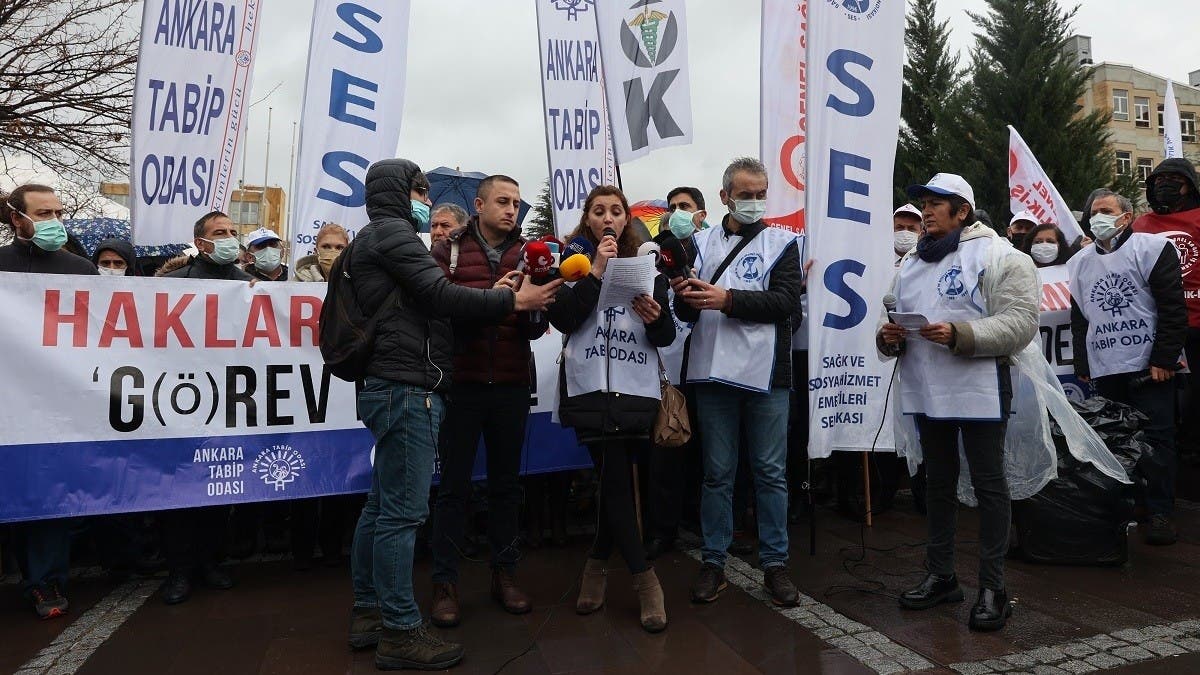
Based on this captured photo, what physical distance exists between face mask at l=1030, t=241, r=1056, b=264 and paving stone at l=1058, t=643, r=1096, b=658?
451 centimetres

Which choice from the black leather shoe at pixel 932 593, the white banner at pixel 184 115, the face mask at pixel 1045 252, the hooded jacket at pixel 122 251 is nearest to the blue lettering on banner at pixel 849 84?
the black leather shoe at pixel 932 593

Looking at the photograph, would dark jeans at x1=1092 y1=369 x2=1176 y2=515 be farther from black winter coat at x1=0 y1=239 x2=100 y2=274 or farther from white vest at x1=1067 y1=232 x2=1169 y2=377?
black winter coat at x1=0 y1=239 x2=100 y2=274

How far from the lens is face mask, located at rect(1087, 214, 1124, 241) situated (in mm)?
5913

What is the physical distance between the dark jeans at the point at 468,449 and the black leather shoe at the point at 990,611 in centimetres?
228

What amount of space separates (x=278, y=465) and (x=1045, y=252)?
20.7ft

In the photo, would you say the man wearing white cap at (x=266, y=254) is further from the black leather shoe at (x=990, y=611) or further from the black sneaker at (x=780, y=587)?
the black leather shoe at (x=990, y=611)

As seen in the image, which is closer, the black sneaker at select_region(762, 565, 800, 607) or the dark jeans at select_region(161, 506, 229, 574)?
the black sneaker at select_region(762, 565, 800, 607)

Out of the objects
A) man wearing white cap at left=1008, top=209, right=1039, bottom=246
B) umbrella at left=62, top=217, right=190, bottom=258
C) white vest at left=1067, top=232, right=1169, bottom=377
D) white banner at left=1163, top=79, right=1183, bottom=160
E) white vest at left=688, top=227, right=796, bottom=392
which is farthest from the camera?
white banner at left=1163, top=79, right=1183, bottom=160

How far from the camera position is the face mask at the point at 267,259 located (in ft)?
20.4

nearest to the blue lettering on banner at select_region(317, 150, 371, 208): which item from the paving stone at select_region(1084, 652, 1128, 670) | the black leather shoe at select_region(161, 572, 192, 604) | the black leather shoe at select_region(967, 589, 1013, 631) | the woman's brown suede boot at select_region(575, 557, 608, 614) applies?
the black leather shoe at select_region(161, 572, 192, 604)

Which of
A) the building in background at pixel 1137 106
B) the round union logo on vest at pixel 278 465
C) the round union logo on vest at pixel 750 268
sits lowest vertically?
the round union logo on vest at pixel 278 465

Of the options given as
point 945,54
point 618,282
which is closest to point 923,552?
point 618,282

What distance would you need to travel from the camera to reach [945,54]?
31.0 metres

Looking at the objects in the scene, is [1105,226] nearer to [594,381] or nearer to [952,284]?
[952,284]
